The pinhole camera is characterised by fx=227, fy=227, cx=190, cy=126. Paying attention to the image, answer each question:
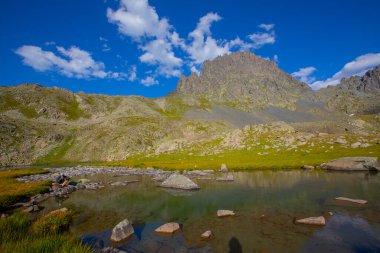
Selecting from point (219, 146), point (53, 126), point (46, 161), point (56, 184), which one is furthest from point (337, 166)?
point (53, 126)

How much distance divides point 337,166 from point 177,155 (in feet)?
205

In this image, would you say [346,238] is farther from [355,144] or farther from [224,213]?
[355,144]

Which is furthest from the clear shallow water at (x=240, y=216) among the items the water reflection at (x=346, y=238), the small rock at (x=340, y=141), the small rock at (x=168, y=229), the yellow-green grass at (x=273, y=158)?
the small rock at (x=340, y=141)

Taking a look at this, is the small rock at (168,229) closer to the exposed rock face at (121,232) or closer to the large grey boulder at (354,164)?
the exposed rock face at (121,232)

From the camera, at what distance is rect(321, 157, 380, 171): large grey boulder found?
53.2m

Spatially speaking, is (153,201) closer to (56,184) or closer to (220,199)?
(220,199)

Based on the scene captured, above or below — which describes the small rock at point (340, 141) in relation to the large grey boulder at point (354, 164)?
above

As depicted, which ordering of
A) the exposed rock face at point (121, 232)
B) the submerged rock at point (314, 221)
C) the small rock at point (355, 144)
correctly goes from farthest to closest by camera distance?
the small rock at point (355, 144) < the submerged rock at point (314, 221) < the exposed rock face at point (121, 232)

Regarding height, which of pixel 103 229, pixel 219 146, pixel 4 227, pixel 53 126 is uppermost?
pixel 53 126

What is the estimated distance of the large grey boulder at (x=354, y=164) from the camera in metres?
53.2

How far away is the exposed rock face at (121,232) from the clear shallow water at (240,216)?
1.95 ft

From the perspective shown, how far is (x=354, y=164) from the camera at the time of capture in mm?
54469

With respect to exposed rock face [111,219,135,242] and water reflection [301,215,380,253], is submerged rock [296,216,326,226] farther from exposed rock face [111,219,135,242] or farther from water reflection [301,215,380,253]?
exposed rock face [111,219,135,242]

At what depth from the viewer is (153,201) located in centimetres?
3141
